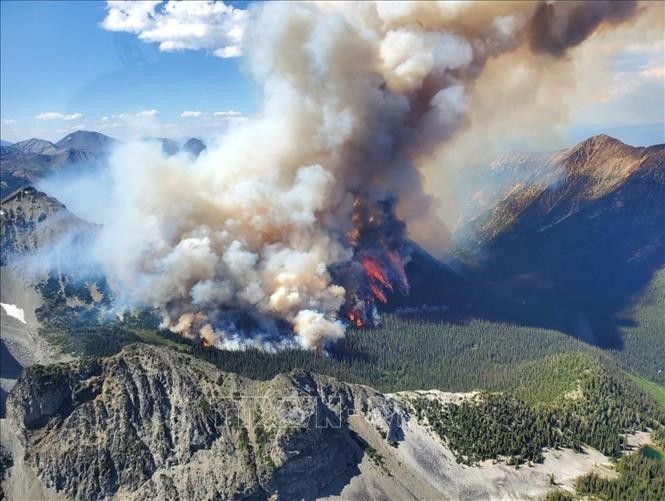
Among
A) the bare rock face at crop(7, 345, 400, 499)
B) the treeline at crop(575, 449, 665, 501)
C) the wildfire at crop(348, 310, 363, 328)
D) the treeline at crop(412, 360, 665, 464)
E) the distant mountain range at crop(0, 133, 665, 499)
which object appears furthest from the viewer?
the wildfire at crop(348, 310, 363, 328)

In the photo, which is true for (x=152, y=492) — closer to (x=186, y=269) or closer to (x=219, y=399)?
(x=219, y=399)

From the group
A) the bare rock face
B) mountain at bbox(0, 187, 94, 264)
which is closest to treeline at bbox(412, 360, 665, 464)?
the bare rock face

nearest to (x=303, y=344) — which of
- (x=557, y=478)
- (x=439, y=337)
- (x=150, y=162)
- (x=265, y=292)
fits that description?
(x=265, y=292)

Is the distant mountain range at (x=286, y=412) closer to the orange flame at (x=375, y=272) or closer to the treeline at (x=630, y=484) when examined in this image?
the treeline at (x=630, y=484)

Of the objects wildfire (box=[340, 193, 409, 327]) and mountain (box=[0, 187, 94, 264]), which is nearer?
mountain (box=[0, 187, 94, 264])

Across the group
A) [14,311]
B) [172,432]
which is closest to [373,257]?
[14,311]

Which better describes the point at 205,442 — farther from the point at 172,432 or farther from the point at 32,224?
the point at 32,224

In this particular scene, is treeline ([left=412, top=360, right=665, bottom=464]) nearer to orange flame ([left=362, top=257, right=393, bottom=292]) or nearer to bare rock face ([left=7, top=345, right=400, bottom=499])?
bare rock face ([left=7, top=345, right=400, bottom=499])

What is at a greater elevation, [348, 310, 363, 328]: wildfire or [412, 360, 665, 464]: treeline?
[348, 310, 363, 328]: wildfire
